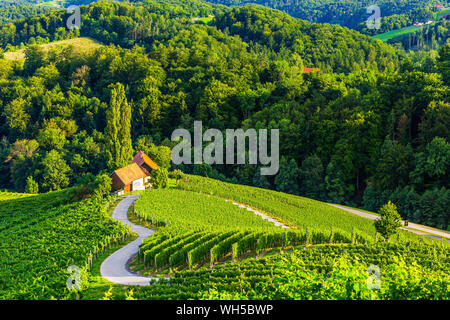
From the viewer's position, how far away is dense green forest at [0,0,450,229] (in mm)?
55656

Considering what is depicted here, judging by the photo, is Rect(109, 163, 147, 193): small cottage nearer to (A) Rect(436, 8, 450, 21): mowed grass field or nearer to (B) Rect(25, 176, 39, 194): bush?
(B) Rect(25, 176, 39, 194): bush

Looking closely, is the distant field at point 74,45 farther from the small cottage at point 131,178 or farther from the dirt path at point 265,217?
the dirt path at point 265,217

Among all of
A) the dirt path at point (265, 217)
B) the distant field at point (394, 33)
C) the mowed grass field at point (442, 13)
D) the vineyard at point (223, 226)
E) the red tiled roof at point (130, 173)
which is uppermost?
the mowed grass field at point (442, 13)

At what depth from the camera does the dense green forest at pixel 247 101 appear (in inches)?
2191

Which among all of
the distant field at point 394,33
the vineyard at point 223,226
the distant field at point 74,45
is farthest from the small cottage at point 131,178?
the distant field at point 394,33

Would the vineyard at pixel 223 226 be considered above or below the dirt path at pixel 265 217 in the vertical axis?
above

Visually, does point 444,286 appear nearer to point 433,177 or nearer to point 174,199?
point 174,199

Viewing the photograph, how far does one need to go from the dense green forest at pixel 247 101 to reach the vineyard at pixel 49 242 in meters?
13.7

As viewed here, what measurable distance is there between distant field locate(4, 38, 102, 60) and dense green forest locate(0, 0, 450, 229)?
4342mm

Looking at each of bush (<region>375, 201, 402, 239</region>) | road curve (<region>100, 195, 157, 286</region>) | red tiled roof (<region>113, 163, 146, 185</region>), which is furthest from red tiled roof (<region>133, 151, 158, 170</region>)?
bush (<region>375, 201, 402, 239</region>)

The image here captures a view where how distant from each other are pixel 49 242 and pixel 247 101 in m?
53.6

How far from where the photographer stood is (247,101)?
80562 mm

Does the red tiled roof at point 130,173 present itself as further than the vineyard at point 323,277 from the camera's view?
Yes
